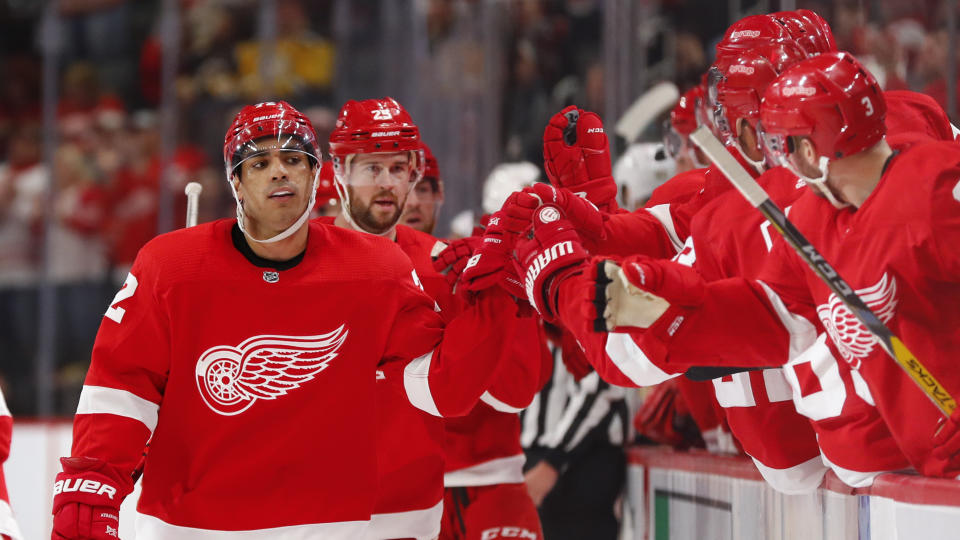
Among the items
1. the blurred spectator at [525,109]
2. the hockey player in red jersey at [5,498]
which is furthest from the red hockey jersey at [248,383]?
the blurred spectator at [525,109]

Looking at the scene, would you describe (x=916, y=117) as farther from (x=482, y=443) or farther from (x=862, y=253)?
(x=482, y=443)

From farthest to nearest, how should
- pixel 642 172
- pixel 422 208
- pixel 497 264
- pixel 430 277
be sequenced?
pixel 422 208 → pixel 642 172 → pixel 430 277 → pixel 497 264

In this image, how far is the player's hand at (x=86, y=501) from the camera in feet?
7.06

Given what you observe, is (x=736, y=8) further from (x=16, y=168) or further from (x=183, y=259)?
(x=16, y=168)

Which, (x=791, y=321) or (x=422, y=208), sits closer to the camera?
(x=791, y=321)

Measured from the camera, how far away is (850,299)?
179 centimetres

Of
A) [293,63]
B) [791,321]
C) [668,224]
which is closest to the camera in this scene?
[791,321]

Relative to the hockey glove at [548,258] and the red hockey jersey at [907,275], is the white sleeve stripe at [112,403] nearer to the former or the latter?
the hockey glove at [548,258]

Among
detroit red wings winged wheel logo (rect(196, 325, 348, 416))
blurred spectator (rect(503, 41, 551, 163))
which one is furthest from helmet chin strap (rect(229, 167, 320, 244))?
blurred spectator (rect(503, 41, 551, 163))

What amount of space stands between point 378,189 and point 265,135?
1.97 feet

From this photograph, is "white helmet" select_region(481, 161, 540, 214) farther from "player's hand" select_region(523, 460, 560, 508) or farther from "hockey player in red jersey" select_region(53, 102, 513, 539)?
"hockey player in red jersey" select_region(53, 102, 513, 539)

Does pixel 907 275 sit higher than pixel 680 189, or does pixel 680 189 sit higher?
pixel 680 189

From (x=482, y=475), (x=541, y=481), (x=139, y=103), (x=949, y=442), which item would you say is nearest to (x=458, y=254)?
(x=482, y=475)

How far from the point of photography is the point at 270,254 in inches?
94.6
